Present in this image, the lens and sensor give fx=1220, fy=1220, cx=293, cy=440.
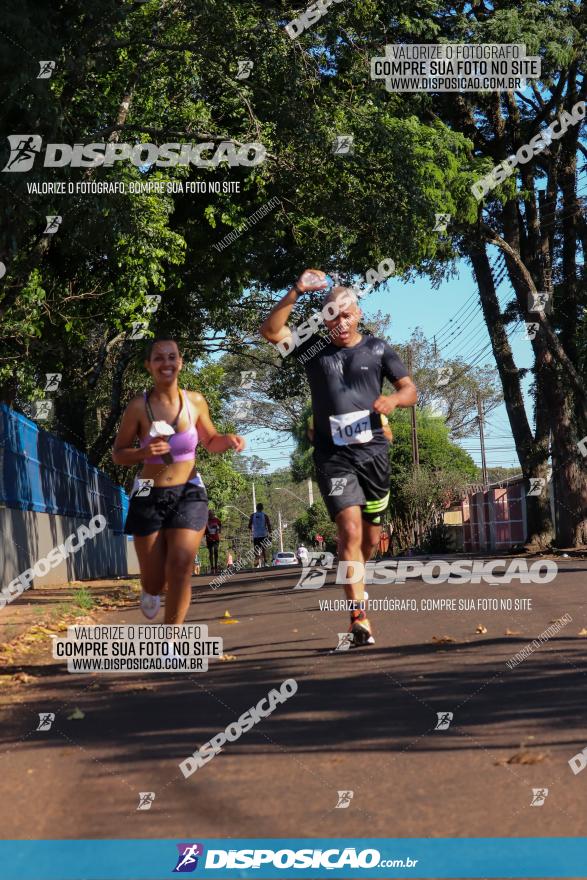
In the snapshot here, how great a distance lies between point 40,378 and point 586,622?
58.3 ft

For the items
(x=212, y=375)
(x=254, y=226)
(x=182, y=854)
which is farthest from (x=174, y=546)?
(x=212, y=375)

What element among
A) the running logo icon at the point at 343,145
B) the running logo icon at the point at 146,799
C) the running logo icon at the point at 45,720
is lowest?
the running logo icon at the point at 146,799

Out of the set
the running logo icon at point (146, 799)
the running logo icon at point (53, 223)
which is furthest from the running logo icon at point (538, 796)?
the running logo icon at point (53, 223)

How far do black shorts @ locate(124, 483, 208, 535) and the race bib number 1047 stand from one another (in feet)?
3.23

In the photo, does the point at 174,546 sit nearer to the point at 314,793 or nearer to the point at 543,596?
the point at 314,793

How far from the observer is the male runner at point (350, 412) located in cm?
749

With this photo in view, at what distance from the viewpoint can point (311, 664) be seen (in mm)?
7188

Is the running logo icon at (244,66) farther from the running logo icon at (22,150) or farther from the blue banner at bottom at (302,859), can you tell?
the blue banner at bottom at (302,859)

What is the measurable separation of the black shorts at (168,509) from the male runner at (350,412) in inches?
35.4

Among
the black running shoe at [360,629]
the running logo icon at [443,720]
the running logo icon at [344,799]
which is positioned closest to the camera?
the running logo icon at [344,799]

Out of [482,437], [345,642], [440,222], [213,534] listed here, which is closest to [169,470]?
[345,642]

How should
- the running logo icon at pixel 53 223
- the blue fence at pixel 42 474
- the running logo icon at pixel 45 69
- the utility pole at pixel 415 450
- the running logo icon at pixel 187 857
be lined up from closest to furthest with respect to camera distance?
the running logo icon at pixel 187 857
the running logo icon at pixel 45 69
the running logo icon at pixel 53 223
the blue fence at pixel 42 474
the utility pole at pixel 415 450

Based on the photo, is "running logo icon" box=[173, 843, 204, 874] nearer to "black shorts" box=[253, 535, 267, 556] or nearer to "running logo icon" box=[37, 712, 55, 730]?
"running logo icon" box=[37, 712, 55, 730]

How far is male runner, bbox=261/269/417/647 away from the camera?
7.49 m
